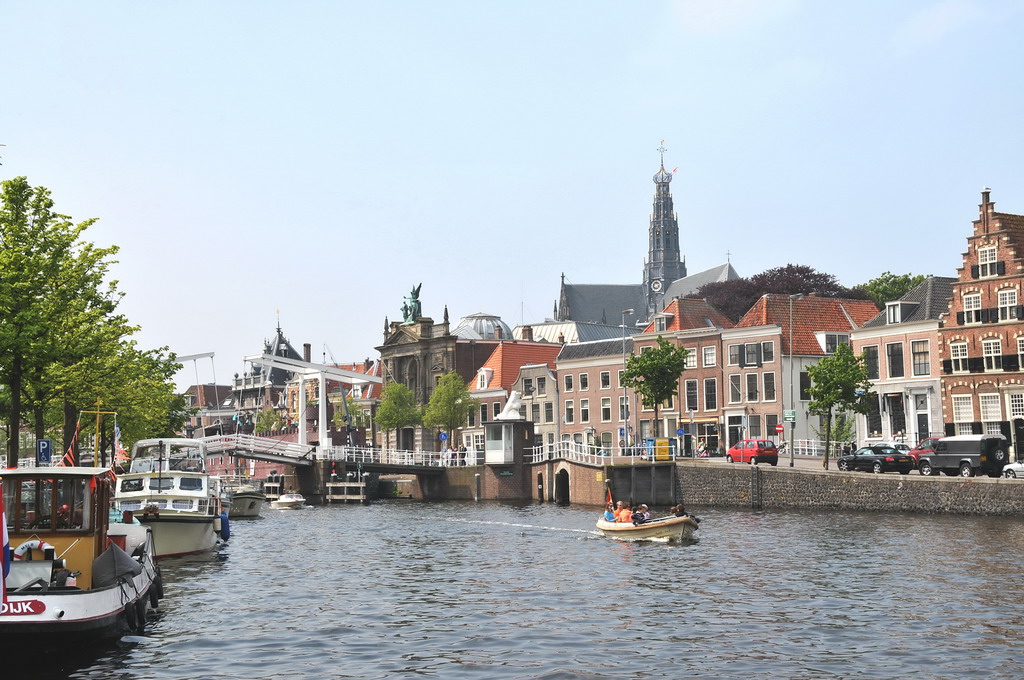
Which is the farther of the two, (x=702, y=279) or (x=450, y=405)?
(x=702, y=279)

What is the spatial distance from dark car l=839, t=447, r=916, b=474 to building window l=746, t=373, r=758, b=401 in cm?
2021

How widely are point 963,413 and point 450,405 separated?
163ft

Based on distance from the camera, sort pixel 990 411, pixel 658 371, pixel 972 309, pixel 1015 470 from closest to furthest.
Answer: pixel 1015 470 < pixel 990 411 < pixel 972 309 < pixel 658 371

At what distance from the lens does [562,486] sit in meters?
78.2

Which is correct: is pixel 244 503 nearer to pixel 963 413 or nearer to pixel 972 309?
pixel 963 413

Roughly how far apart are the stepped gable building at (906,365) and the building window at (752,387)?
29.0ft

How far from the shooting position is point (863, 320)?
8438cm

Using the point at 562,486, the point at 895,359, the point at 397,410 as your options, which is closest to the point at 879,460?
the point at 895,359

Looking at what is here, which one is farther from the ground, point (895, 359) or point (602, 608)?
point (895, 359)

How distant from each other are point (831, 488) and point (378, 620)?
35.0 metres

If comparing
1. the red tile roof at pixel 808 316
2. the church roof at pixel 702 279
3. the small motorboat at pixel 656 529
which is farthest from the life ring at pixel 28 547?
the church roof at pixel 702 279

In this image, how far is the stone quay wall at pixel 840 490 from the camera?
4956 cm

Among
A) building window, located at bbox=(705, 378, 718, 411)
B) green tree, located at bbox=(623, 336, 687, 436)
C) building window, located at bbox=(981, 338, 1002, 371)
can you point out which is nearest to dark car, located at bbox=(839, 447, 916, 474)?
building window, located at bbox=(981, 338, 1002, 371)

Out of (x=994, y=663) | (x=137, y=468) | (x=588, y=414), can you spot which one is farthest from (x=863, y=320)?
(x=994, y=663)
